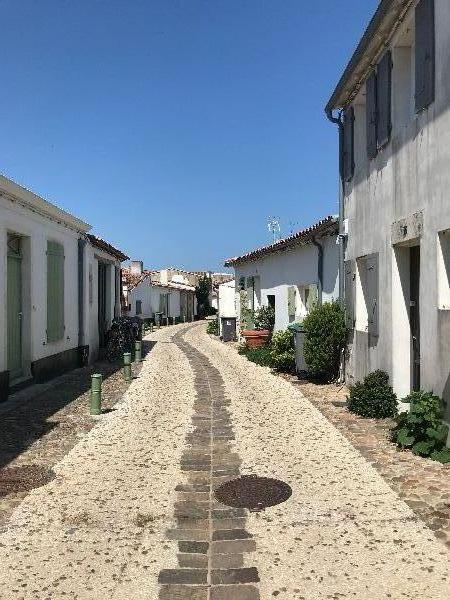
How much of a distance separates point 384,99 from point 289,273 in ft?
24.1

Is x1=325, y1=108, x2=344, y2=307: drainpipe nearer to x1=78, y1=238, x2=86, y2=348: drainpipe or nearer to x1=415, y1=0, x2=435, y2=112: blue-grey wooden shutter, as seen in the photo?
x1=415, y1=0, x2=435, y2=112: blue-grey wooden shutter

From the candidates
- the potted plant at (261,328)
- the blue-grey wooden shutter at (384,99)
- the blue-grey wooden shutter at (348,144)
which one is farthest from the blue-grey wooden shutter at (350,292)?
the potted plant at (261,328)

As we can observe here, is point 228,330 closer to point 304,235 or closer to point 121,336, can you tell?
point 121,336

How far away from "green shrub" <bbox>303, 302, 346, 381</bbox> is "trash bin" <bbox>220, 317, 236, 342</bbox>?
1175 centimetres

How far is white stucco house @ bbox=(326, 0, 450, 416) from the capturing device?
5.78m

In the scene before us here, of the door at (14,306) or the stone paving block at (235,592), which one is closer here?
the stone paving block at (235,592)

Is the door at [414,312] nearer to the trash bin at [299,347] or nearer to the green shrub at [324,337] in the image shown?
the green shrub at [324,337]

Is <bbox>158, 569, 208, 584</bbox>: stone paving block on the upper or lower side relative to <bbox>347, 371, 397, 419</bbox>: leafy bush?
lower

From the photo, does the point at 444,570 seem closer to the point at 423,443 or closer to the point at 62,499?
the point at 423,443

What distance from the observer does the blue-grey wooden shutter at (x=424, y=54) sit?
5.81 meters

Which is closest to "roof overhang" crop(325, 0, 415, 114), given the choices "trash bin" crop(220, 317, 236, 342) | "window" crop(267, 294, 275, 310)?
"window" crop(267, 294, 275, 310)

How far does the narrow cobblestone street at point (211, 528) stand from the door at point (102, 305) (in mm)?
10044

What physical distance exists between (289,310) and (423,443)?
28.4 ft

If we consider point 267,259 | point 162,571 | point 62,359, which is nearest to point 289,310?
point 267,259
